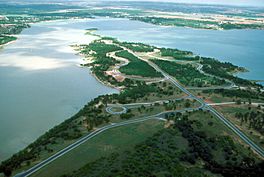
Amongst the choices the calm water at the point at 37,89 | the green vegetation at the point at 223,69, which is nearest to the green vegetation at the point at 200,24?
the green vegetation at the point at 223,69

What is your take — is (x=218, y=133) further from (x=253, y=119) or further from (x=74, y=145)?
(x=74, y=145)

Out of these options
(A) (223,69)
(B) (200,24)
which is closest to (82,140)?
(A) (223,69)

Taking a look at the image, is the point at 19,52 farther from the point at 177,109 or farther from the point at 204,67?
the point at 177,109

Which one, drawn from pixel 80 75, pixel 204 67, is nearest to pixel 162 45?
pixel 204 67

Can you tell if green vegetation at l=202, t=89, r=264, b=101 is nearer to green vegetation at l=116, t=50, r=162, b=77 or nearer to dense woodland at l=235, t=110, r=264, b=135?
dense woodland at l=235, t=110, r=264, b=135

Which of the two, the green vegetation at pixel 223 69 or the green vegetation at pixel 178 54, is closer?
the green vegetation at pixel 223 69

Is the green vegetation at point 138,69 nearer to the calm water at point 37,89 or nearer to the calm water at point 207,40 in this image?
the calm water at point 37,89
